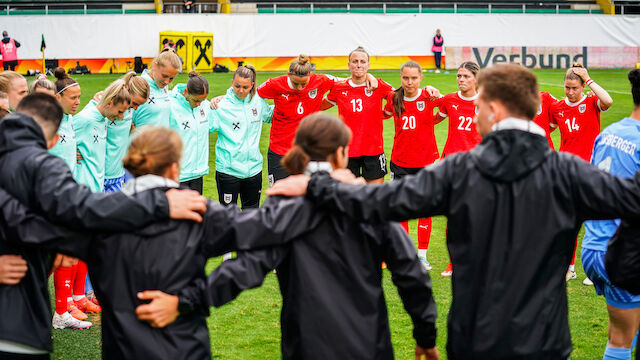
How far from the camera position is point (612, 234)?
4500mm

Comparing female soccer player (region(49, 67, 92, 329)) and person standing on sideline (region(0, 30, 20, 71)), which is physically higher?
person standing on sideline (region(0, 30, 20, 71))

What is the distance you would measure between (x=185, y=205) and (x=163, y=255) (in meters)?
0.25

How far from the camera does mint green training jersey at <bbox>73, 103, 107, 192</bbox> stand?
20.6ft

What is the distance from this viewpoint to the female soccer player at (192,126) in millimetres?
7434

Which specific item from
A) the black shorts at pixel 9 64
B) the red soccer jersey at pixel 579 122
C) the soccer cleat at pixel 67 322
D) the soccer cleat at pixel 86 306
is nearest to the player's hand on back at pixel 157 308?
the soccer cleat at pixel 67 322

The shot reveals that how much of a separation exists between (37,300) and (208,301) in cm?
95

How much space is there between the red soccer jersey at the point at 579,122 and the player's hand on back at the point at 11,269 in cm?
642

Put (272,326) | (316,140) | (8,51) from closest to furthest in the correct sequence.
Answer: (316,140) → (272,326) → (8,51)

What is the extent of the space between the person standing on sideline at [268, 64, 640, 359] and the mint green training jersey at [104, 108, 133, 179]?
407cm

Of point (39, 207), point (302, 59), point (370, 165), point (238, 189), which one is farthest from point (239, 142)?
point (39, 207)

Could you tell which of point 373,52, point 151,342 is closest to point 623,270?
point 151,342

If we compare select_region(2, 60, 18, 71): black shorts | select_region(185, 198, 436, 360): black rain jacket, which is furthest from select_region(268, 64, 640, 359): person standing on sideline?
select_region(2, 60, 18, 71): black shorts

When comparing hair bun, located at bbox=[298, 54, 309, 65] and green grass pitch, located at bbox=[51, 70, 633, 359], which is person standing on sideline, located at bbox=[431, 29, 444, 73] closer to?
green grass pitch, located at bbox=[51, 70, 633, 359]

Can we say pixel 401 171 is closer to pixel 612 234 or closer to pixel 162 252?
pixel 612 234
